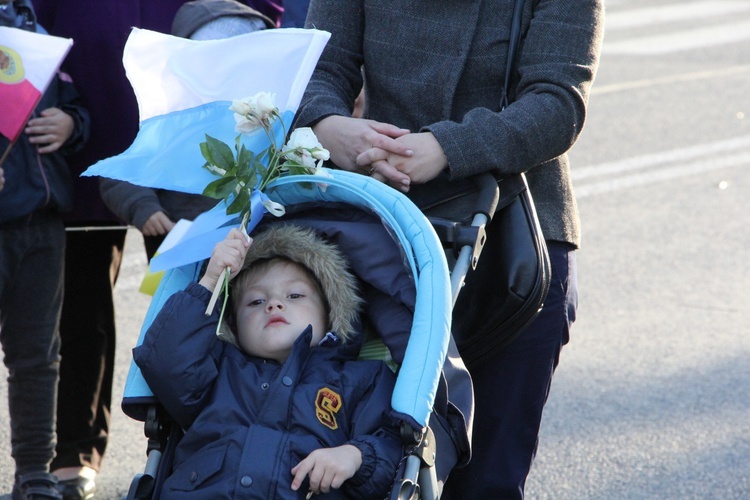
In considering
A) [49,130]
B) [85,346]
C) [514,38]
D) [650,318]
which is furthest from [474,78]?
[650,318]

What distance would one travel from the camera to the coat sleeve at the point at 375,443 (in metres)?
2.64

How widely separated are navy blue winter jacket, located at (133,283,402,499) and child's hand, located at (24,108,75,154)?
1.26 meters

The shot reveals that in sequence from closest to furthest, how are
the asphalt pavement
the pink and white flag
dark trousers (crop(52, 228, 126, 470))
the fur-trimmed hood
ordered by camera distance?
the fur-trimmed hood → the pink and white flag → dark trousers (crop(52, 228, 126, 470)) → the asphalt pavement

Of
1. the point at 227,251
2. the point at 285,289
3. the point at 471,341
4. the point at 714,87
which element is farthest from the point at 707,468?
the point at 714,87

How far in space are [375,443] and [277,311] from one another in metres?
0.51

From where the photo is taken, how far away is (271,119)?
279cm

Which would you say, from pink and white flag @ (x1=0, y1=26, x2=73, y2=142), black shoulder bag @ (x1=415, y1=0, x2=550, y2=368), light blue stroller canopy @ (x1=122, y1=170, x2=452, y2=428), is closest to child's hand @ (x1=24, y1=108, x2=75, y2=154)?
pink and white flag @ (x1=0, y1=26, x2=73, y2=142)

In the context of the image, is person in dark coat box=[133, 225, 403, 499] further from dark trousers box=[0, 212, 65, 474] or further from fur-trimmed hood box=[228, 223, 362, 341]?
dark trousers box=[0, 212, 65, 474]

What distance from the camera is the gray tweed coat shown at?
2.79 meters

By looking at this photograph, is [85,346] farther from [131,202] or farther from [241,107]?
[241,107]

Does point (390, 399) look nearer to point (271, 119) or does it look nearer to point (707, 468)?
point (271, 119)

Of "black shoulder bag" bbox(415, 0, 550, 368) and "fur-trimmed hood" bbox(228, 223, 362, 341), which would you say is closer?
"black shoulder bag" bbox(415, 0, 550, 368)

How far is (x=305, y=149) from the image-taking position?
9.16ft

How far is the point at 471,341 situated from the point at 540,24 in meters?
0.83
